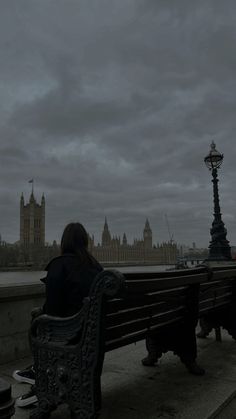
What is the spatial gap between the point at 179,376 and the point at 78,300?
A: 5.46ft

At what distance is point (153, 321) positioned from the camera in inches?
136

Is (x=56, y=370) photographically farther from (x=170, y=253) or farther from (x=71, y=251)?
(x=170, y=253)

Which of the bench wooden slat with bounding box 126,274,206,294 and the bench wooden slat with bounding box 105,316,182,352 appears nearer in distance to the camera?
the bench wooden slat with bounding box 126,274,206,294

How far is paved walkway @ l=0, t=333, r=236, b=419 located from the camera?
9.96 feet

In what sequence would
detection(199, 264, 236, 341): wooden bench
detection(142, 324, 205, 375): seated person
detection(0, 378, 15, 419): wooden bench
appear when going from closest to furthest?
detection(0, 378, 15, 419): wooden bench < detection(142, 324, 205, 375): seated person < detection(199, 264, 236, 341): wooden bench

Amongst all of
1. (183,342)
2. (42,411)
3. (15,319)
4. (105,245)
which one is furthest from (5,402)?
(105,245)

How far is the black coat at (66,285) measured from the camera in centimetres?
294

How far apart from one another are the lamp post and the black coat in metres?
12.2

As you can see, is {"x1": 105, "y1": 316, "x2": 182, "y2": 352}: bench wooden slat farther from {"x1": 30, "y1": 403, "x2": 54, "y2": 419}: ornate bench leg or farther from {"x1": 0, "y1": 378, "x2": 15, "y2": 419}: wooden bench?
{"x1": 0, "y1": 378, "x2": 15, "y2": 419}: wooden bench

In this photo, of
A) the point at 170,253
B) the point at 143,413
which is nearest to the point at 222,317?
the point at 143,413

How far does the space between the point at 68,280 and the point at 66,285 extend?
4 cm

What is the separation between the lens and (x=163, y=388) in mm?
3584

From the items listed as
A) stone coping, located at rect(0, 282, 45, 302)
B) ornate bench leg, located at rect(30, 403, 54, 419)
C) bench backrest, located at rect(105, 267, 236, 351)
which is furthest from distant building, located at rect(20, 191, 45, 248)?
ornate bench leg, located at rect(30, 403, 54, 419)

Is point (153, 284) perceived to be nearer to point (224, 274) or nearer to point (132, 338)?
point (132, 338)
